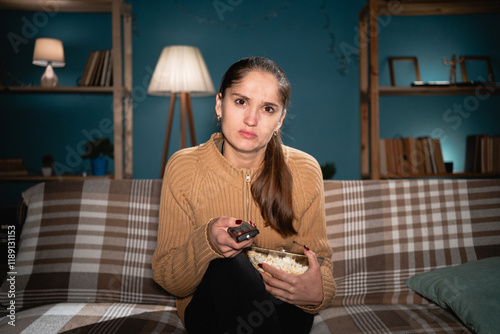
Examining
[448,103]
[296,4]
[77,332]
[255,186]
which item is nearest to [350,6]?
[296,4]

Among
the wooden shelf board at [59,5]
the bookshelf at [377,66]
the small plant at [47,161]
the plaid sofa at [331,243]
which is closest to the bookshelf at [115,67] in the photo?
the wooden shelf board at [59,5]

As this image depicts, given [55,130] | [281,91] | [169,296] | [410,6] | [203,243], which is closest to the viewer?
[203,243]

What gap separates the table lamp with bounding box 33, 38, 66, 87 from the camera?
2613 millimetres

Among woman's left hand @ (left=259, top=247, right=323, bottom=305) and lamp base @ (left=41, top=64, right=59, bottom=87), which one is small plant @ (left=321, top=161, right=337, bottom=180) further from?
lamp base @ (left=41, top=64, right=59, bottom=87)

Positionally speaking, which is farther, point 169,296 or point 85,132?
point 85,132

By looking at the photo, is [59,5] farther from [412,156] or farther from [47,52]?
[412,156]

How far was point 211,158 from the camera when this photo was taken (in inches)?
50.0

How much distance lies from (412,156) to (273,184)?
6.01ft

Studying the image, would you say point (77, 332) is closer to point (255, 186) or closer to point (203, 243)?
point (203, 243)

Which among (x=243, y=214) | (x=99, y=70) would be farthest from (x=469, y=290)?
(x=99, y=70)

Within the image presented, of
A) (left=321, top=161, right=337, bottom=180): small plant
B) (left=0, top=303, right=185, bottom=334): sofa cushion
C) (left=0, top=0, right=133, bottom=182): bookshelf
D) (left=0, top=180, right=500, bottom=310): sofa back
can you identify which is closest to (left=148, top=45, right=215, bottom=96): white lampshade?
(left=0, top=0, right=133, bottom=182): bookshelf

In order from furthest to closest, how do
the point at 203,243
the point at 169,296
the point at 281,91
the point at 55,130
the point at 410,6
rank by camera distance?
the point at 55,130 → the point at 410,6 → the point at 169,296 → the point at 281,91 → the point at 203,243

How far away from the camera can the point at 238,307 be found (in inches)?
36.7

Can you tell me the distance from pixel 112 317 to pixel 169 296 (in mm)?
199
